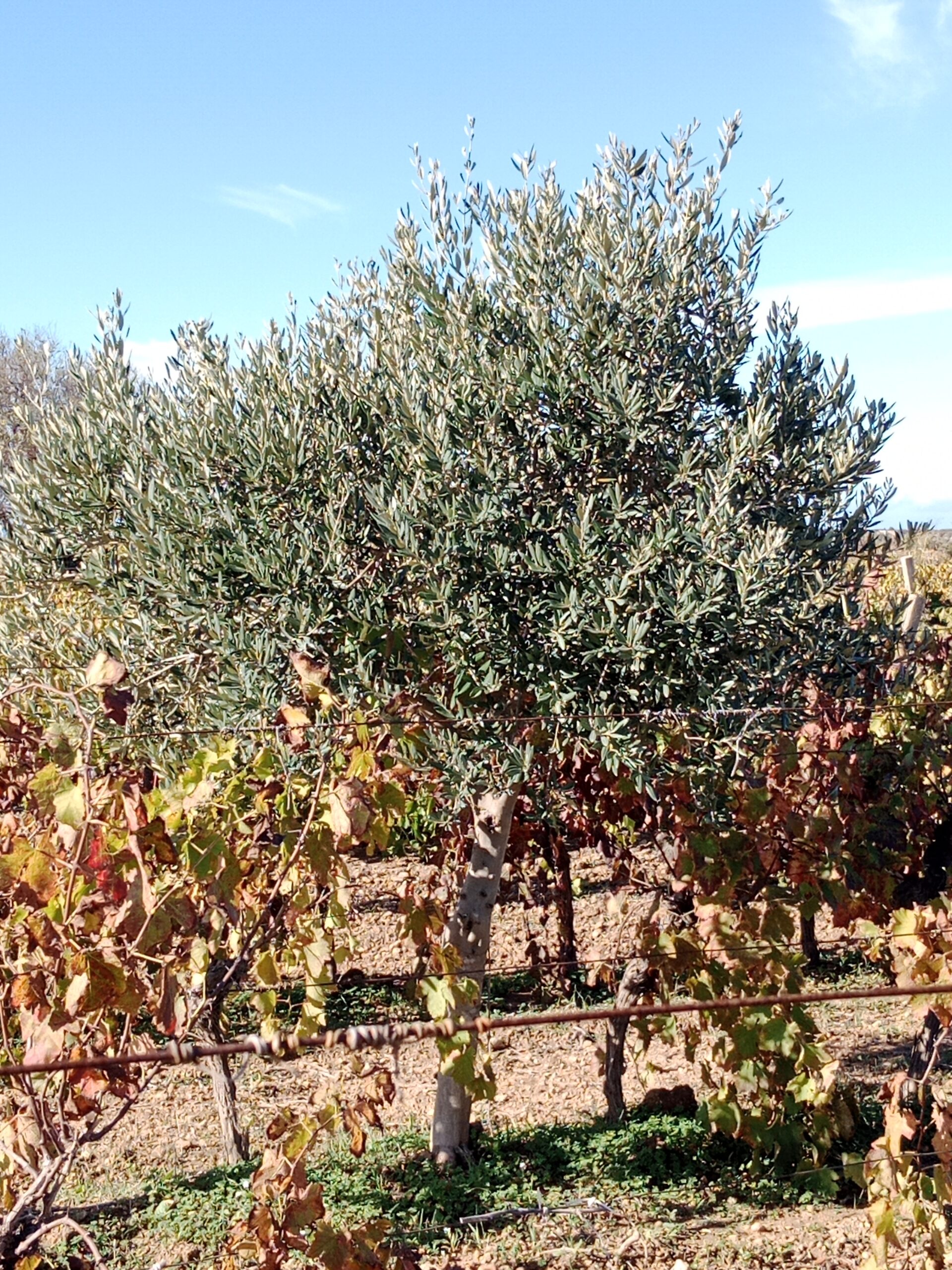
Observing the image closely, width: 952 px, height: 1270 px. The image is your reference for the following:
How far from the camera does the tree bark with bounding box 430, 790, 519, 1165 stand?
5551mm

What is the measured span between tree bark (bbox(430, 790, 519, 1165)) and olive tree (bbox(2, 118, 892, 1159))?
113cm

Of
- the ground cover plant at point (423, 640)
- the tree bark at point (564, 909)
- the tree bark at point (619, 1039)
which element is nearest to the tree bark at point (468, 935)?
the ground cover plant at point (423, 640)

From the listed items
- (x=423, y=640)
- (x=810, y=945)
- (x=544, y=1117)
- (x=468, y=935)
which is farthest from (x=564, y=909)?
(x=423, y=640)

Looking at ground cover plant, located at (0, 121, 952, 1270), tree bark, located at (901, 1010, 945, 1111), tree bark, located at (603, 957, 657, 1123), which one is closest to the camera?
ground cover plant, located at (0, 121, 952, 1270)

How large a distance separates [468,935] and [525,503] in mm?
2343

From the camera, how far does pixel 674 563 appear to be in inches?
163

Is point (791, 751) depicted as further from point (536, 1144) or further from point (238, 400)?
point (238, 400)

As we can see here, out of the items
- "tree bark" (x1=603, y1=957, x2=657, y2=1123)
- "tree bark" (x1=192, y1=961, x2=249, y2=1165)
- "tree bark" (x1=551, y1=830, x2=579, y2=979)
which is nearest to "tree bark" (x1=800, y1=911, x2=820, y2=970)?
"tree bark" (x1=551, y1=830, x2=579, y2=979)

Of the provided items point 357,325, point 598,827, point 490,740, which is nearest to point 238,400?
point 357,325

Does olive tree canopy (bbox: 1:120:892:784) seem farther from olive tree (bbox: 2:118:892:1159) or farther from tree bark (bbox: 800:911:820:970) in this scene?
tree bark (bbox: 800:911:820:970)

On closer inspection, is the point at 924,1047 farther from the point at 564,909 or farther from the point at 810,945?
the point at 564,909

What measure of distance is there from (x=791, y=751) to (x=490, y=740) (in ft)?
5.06

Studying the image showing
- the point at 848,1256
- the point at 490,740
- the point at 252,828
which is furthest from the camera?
the point at 848,1256

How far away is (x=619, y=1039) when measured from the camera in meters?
5.96
